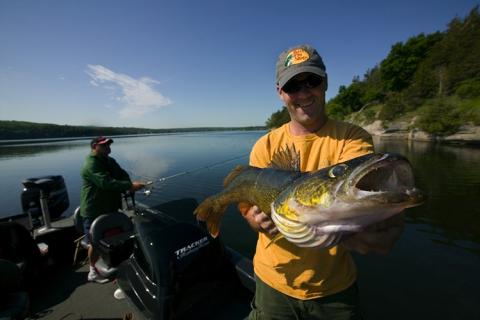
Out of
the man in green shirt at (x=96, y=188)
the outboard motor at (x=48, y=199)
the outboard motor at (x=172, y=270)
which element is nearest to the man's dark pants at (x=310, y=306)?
the outboard motor at (x=172, y=270)

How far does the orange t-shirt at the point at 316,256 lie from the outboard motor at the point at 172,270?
135 cm

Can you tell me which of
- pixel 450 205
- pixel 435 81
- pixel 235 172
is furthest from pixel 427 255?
pixel 435 81

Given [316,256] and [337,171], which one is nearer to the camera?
[337,171]

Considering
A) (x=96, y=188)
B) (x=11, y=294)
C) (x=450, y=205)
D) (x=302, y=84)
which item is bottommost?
(x=450, y=205)

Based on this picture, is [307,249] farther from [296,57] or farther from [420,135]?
[420,135]

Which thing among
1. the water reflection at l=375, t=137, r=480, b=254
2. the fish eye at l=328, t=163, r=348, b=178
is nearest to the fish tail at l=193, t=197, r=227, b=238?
the fish eye at l=328, t=163, r=348, b=178

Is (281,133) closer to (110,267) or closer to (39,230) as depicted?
(110,267)

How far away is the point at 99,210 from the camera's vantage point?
16.4ft

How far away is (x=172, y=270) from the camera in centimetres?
303

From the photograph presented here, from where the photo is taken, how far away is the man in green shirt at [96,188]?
480cm

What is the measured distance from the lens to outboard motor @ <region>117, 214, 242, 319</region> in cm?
296

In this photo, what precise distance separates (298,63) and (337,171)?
1.22 m

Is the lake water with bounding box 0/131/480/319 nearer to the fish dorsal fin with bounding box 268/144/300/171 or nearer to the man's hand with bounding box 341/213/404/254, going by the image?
the man's hand with bounding box 341/213/404/254

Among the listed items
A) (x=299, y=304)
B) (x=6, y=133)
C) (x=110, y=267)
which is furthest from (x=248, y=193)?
(x=6, y=133)
